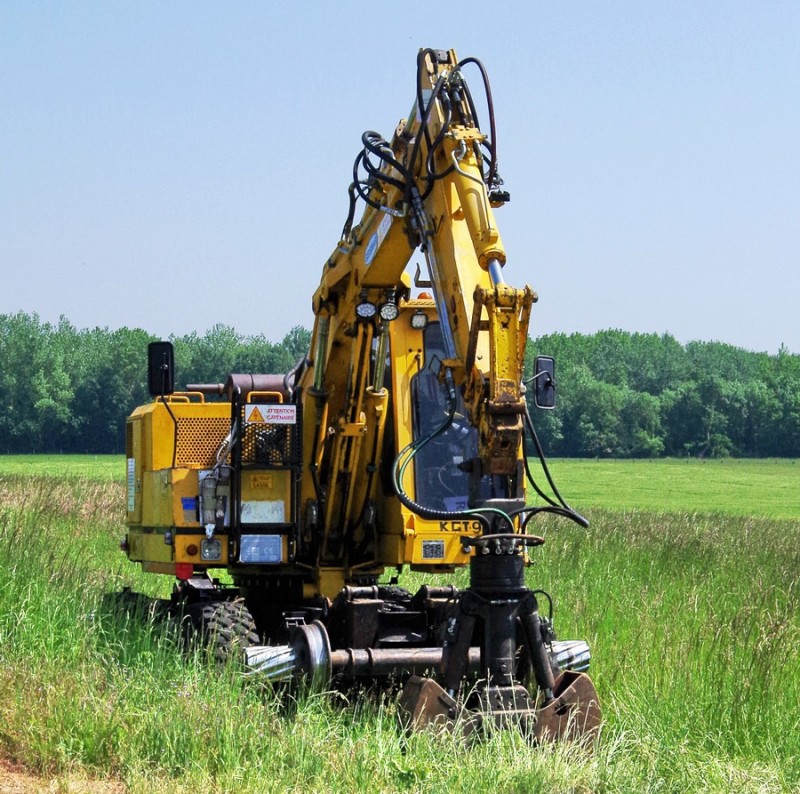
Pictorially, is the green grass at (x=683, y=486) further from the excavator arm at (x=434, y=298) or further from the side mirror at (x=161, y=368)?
the side mirror at (x=161, y=368)

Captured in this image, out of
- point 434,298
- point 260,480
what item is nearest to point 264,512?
point 260,480

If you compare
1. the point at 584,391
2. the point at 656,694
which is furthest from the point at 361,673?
the point at 584,391

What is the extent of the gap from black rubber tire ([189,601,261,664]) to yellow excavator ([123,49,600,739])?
0.02 meters

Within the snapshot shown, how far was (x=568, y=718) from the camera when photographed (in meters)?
7.85

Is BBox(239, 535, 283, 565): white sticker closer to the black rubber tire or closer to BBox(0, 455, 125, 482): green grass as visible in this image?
the black rubber tire

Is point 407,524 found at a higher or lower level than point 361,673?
higher

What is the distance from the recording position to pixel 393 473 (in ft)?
29.0

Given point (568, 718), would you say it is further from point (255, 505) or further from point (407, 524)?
point (255, 505)

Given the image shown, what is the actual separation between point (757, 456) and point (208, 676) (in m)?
88.5

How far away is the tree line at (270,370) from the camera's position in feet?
269

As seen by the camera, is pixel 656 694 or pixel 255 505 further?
pixel 255 505

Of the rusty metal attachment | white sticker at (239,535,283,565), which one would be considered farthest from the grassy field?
white sticker at (239,535,283,565)

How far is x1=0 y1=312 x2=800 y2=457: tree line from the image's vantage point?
82.0 meters

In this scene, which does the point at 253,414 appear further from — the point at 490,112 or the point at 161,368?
the point at 490,112
